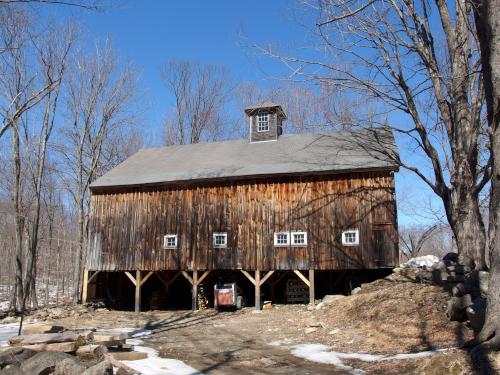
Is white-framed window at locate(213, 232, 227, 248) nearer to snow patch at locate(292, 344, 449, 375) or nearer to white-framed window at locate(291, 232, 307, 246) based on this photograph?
white-framed window at locate(291, 232, 307, 246)

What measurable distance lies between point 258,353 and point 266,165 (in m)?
9.78

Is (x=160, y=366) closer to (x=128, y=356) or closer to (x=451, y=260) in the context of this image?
(x=128, y=356)

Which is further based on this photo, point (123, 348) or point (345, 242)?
point (345, 242)

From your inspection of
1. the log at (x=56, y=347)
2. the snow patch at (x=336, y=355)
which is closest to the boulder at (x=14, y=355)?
the log at (x=56, y=347)

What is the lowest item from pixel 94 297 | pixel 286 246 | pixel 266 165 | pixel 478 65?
pixel 94 297

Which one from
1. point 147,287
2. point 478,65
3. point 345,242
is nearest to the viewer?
point 478,65

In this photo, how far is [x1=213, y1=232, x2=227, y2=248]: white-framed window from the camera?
734 inches

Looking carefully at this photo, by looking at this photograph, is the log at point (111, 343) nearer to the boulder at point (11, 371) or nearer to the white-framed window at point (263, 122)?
the boulder at point (11, 371)

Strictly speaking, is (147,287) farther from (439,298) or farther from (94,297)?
(439,298)

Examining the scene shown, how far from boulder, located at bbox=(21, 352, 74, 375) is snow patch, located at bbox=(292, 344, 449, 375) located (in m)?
4.76

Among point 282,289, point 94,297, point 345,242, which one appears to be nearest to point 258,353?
point 345,242

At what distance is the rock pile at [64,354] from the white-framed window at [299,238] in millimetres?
9038

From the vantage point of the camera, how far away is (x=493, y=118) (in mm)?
7297

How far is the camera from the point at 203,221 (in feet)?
62.5
